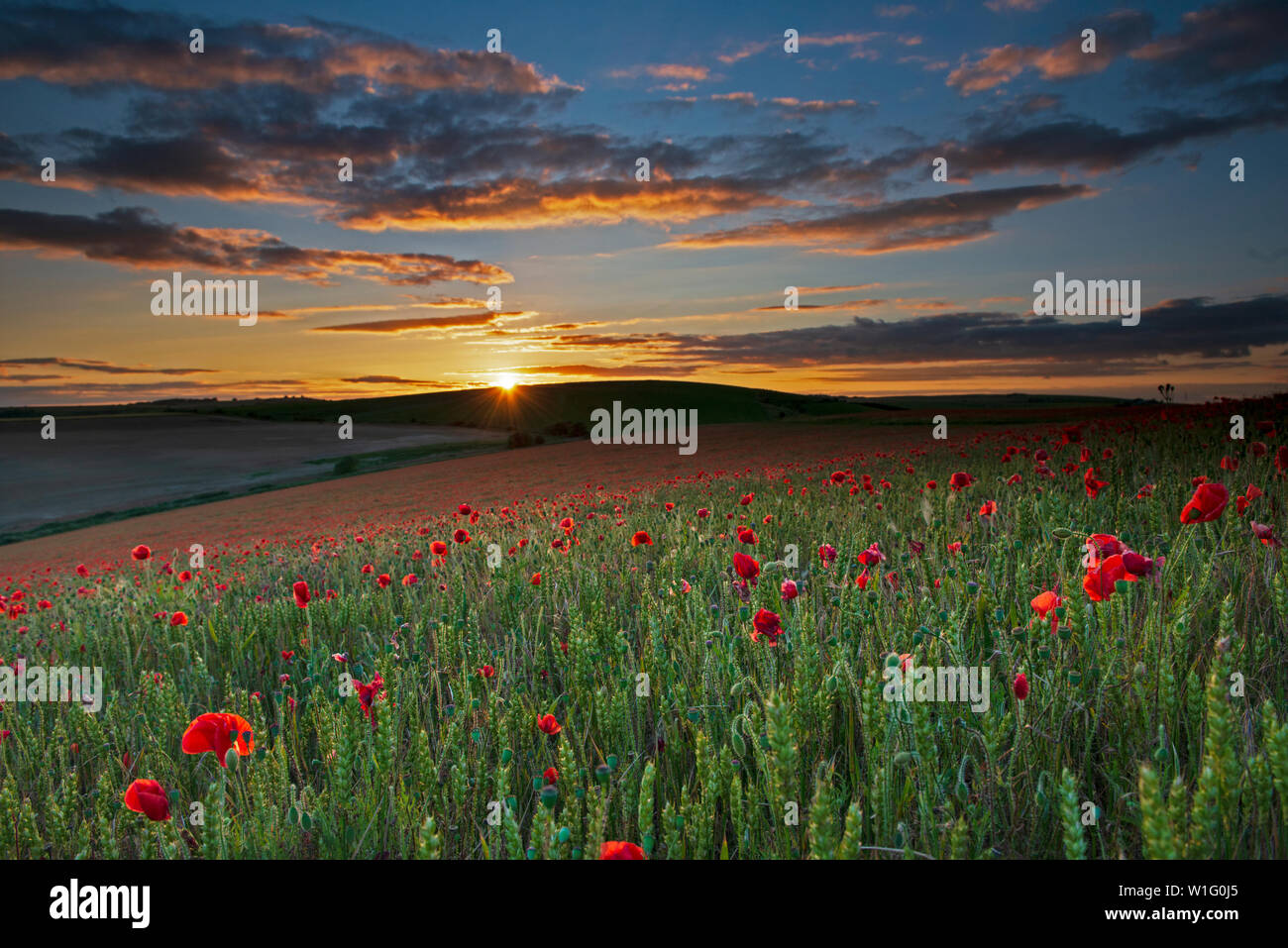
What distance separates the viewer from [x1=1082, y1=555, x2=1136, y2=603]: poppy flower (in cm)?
214

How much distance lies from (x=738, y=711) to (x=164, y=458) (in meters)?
57.0

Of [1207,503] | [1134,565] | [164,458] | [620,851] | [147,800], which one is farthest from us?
[164,458]

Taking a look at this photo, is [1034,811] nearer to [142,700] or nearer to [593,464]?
[142,700]

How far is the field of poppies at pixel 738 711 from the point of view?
1775mm

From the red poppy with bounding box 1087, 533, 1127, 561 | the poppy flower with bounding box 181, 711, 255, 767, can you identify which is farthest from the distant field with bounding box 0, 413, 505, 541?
the red poppy with bounding box 1087, 533, 1127, 561

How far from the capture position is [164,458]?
48.3m

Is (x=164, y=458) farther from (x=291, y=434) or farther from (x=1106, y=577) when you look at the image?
(x=1106, y=577)

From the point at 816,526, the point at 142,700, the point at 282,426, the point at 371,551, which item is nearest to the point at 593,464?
the point at 371,551

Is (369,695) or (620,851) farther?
(369,695)

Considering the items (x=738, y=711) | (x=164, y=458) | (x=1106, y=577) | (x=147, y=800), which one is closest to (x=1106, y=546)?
(x=1106, y=577)

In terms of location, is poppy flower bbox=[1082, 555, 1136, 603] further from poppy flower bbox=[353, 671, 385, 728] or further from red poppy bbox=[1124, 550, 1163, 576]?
poppy flower bbox=[353, 671, 385, 728]

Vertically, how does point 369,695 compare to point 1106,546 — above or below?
below

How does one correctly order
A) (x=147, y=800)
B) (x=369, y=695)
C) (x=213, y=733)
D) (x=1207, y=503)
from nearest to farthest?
(x=147, y=800) → (x=213, y=733) → (x=1207, y=503) → (x=369, y=695)

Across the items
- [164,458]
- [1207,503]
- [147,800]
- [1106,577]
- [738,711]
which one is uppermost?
[164,458]
